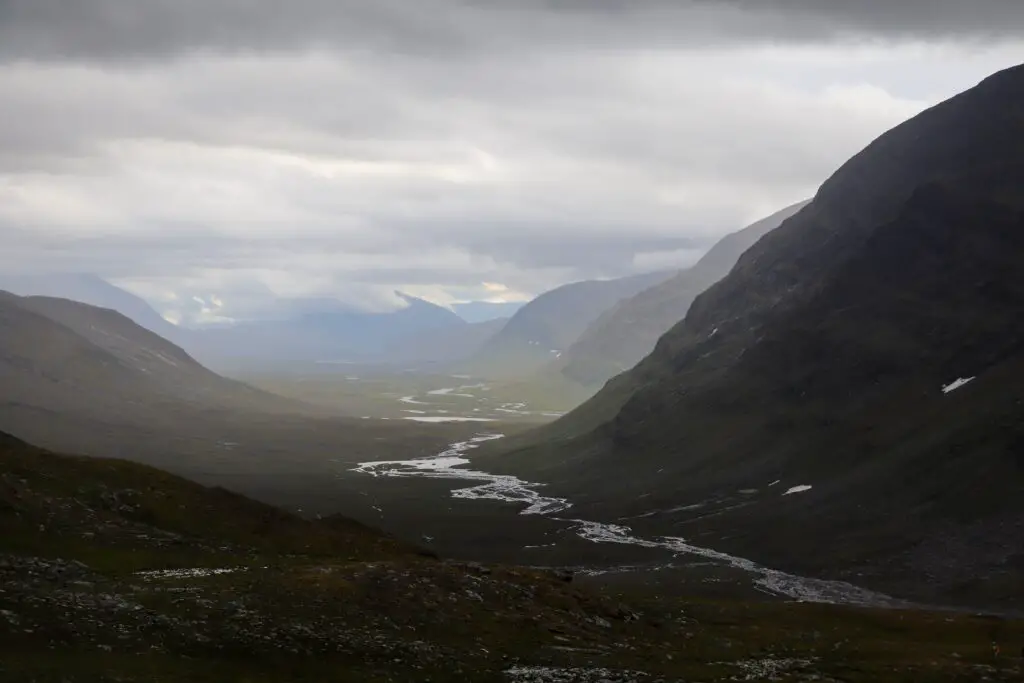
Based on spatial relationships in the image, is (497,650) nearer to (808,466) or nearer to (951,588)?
(951,588)

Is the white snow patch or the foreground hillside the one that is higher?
the white snow patch

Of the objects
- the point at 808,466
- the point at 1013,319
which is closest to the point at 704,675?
the point at 808,466

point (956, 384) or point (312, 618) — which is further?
point (956, 384)

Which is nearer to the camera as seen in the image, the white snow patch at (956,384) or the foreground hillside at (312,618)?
the foreground hillside at (312,618)

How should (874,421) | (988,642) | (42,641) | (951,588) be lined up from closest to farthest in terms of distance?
1. (42,641)
2. (988,642)
3. (951,588)
4. (874,421)

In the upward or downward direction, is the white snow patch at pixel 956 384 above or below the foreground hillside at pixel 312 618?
above
